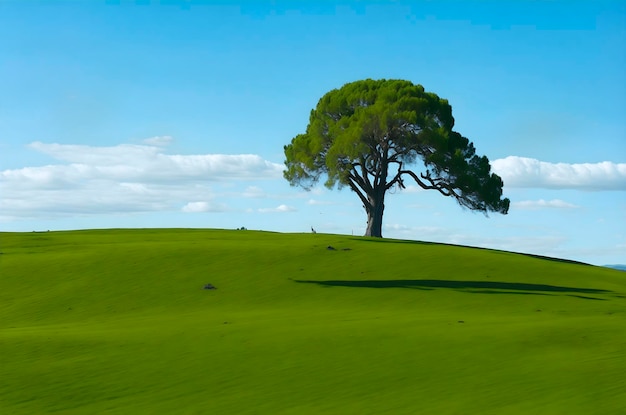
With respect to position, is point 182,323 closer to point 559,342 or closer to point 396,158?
point 559,342

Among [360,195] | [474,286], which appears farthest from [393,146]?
[474,286]

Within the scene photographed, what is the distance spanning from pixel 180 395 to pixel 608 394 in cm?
1189

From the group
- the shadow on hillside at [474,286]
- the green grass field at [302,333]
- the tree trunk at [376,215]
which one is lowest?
the green grass field at [302,333]

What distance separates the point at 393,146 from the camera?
84.2 m

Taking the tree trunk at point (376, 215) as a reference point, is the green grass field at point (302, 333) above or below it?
below

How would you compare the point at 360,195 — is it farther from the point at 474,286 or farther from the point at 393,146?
the point at 474,286

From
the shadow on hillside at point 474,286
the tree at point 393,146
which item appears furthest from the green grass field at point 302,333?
the tree at point 393,146

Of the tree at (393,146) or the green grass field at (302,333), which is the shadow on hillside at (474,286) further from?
the tree at (393,146)

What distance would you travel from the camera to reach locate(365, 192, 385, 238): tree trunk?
8438cm

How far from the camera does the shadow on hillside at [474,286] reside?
46.1 meters

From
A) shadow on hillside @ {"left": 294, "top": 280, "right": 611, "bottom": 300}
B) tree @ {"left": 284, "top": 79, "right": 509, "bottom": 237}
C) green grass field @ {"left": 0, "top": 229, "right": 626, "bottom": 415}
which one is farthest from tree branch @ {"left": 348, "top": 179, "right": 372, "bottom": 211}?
shadow on hillside @ {"left": 294, "top": 280, "right": 611, "bottom": 300}

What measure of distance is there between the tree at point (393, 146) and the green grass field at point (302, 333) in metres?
26.0

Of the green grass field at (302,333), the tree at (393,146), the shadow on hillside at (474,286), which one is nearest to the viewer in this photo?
the green grass field at (302,333)

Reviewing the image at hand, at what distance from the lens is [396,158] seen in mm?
84250
